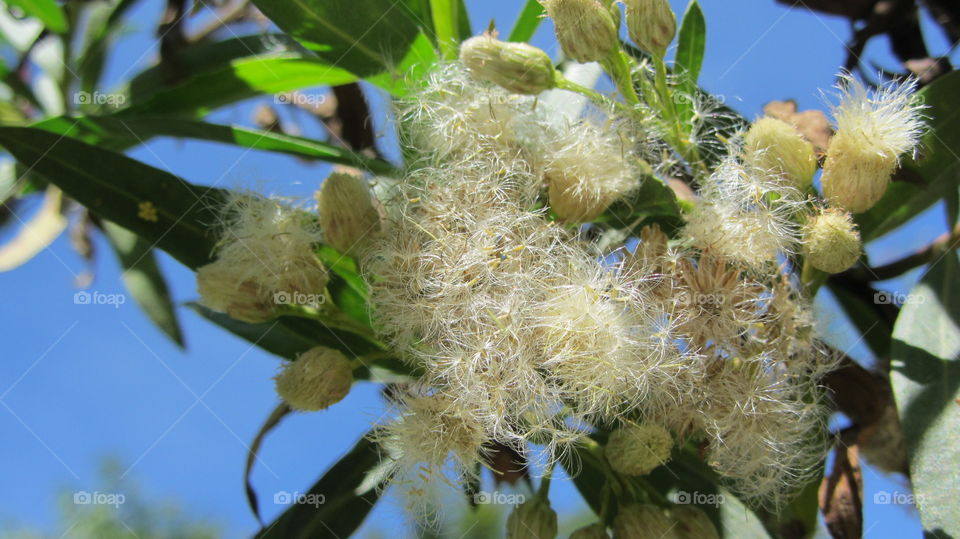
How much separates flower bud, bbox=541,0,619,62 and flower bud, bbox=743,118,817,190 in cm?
31

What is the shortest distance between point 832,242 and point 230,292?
43.2 inches

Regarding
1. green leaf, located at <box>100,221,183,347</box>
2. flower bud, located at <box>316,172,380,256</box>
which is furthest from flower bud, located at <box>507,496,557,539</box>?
green leaf, located at <box>100,221,183,347</box>

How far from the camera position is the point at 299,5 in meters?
1.69

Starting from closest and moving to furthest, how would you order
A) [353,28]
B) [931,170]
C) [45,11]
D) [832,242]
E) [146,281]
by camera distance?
1. [832,242]
2. [931,170]
3. [353,28]
4. [146,281]
5. [45,11]

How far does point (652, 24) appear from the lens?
4.64 feet

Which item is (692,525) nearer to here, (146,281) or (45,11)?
(146,281)

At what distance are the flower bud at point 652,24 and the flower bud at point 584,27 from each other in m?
0.04

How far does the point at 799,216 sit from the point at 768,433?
1.31 ft

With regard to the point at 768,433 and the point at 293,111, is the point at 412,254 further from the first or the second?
the point at 293,111

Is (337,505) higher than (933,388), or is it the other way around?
(933,388)

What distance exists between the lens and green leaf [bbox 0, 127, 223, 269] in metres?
1.59

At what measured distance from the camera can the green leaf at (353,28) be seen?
170 centimetres

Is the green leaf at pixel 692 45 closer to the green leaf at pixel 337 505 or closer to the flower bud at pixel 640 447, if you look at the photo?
the flower bud at pixel 640 447

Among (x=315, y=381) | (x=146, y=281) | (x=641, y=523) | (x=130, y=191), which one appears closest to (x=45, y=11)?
(x=146, y=281)
